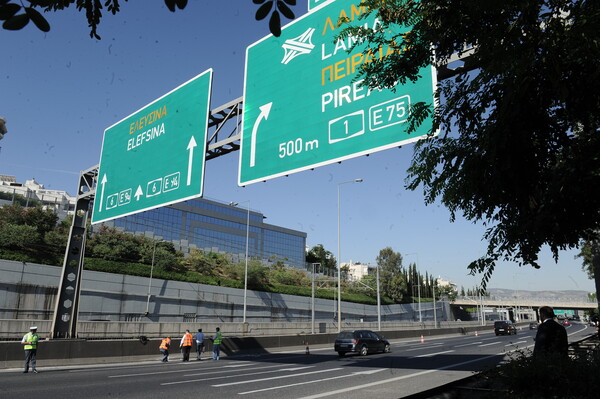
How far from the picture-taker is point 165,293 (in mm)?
45781

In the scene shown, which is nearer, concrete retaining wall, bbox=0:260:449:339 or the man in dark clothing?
the man in dark clothing

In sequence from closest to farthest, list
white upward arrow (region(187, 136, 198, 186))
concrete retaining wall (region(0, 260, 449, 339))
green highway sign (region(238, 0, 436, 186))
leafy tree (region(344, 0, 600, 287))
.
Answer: leafy tree (region(344, 0, 600, 287)) < green highway sign (region(238, 0, 436, 186)) < white upward arrow (region(187, 136, 198, 186)) < concrete retaining wall (region(0, 260, 449, 339))

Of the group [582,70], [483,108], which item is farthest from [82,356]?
[582,70]

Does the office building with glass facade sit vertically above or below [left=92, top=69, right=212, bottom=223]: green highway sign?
above

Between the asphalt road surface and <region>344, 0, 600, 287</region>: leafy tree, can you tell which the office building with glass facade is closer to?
the asphalt road surface

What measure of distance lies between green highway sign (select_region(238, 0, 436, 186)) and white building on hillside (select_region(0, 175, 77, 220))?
84.9 m

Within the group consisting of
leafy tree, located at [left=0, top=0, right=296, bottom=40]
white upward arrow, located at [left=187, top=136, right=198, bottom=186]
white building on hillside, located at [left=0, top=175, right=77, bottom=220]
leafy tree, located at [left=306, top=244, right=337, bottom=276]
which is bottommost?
leafy tree, located at [left=0, top=0, right=296, bottom=40]

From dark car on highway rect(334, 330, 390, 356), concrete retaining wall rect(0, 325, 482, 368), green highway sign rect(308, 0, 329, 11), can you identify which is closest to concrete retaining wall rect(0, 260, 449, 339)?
concrete retaining wall rect(0, 325, 482, 368)

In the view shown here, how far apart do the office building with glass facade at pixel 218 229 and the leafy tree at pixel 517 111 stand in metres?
73.2

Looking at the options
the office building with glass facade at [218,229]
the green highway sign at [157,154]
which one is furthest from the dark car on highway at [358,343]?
the office building with glass facade at [218,229]

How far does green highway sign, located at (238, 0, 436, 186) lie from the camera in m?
Answer: 7.75

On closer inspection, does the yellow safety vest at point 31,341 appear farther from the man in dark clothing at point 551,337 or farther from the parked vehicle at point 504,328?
the parked vehicle at point 504,328

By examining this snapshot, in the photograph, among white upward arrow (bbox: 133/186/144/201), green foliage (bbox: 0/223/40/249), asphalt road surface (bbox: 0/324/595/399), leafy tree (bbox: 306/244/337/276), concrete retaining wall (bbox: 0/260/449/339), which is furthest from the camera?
leafy tree (bbox: 306/244/337/276)

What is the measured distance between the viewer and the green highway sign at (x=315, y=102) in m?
7.75
